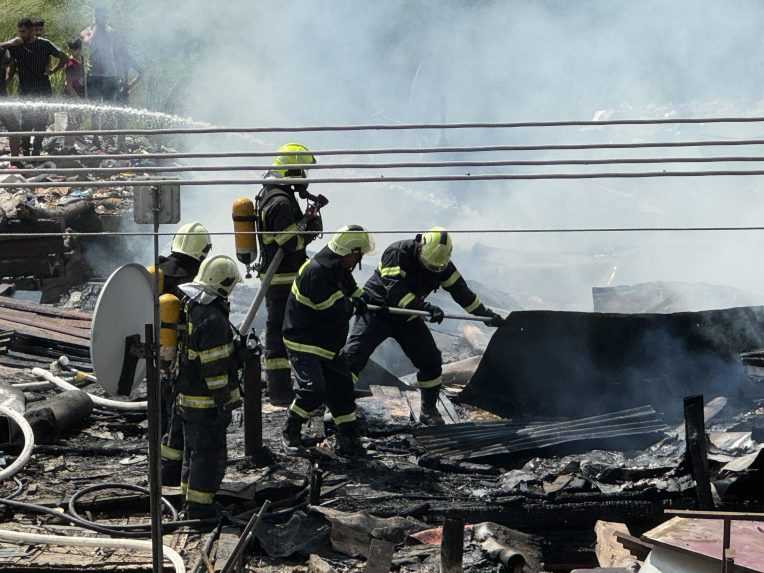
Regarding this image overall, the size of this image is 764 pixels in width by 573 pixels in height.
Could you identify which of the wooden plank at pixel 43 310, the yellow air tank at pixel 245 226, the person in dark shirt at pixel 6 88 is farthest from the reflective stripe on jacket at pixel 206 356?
the person in dark shirt at pixel 6 88

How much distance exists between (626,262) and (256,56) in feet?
35.6

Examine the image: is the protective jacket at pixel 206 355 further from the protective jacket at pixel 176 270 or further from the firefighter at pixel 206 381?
the protective jacket at pixel 176 270

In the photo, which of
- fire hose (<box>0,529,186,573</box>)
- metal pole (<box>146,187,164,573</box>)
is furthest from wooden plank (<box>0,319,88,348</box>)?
metal pole (<box>146,187,164,573</box>)

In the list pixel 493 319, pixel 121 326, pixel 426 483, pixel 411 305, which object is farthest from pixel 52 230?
pixel 121 326

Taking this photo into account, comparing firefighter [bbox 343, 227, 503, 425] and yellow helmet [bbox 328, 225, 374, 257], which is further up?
yellow helmet [bbox 328, 225, 374, 257]

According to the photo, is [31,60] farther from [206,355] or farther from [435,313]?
[206,355]

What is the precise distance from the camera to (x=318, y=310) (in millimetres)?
7770

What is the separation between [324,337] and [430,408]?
1.34 metres

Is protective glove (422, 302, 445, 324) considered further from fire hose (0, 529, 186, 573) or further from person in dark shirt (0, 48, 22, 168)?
person in dark shirt (0, 48, 22, 168)

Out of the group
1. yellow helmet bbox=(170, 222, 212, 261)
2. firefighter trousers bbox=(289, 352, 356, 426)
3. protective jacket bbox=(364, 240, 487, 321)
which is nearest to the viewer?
yellow helmet bbox=(170, 222, 212, 261)

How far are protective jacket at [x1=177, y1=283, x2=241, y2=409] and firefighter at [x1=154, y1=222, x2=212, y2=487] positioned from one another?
270 mm

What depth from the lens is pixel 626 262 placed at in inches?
639

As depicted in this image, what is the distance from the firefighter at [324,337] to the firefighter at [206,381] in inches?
47.6

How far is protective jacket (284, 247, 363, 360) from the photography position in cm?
772
